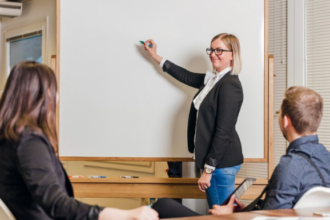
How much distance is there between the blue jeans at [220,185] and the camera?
2295 millimetres

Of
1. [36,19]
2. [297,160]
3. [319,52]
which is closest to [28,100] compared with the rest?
[297,160]

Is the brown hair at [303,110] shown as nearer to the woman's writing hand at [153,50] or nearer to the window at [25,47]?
the woman's writing hand at [153,50]

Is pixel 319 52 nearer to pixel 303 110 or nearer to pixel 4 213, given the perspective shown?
pixel 303 110

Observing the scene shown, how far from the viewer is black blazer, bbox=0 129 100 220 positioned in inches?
45.1

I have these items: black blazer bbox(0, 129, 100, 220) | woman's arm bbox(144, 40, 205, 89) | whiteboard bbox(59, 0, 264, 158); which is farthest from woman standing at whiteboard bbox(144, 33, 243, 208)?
black blazer bbox(0, 129, 100, 220)

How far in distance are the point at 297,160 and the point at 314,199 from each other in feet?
0.59

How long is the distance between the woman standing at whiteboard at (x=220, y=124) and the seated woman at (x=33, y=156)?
114 cm

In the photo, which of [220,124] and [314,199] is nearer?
[314,199]

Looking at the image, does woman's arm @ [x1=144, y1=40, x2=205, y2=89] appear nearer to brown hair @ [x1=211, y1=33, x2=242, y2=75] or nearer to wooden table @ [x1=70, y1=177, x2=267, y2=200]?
brown hair @ [x1=211, y1=33, x2=242, y2=75]

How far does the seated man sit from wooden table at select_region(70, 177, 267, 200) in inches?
40.8

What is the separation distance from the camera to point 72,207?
1.16 m

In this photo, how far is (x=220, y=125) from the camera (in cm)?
229

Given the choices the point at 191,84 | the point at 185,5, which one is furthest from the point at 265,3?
the point at 191,84

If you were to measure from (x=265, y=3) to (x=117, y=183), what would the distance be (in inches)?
57.8
